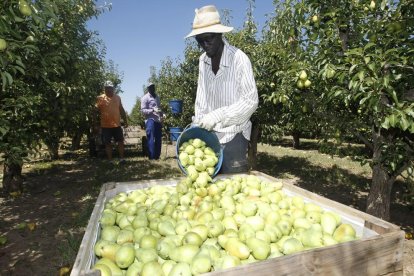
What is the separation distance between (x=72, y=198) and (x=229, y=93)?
4.81 metres

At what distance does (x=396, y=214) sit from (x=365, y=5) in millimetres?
4098

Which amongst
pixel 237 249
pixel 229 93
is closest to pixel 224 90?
pixel 229 93

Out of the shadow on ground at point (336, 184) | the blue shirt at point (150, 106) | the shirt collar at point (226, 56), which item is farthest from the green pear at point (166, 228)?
the blue shirt at point (150, 106)

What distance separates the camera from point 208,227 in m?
1.87

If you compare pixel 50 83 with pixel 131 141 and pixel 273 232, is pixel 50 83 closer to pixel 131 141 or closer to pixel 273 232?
pixel 273 232

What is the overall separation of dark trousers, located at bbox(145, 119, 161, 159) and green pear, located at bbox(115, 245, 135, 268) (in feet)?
29.5

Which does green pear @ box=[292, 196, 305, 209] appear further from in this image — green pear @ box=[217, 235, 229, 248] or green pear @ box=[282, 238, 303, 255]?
green pear @ box=[217, 235, 229, 248]

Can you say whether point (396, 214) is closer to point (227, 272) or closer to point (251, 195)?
point (251, 195)

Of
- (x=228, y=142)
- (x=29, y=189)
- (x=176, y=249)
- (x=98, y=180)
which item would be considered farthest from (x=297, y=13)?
(x=29, y=189)

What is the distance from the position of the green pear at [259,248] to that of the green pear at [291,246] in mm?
90

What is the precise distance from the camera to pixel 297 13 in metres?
4.51

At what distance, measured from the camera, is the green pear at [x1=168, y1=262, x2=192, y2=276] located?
140 centimetres

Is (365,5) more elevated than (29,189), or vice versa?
(365,5)

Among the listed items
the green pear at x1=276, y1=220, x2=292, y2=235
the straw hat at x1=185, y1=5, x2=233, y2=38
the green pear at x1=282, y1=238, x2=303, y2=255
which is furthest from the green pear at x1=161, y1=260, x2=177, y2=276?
the straw hat at x1=185, y1=5, x2=233, y2=38
